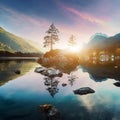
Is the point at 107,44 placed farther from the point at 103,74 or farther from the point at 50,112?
the point at 50,112

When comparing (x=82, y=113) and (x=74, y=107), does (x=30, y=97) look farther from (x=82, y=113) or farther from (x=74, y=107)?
(x=82, y=113)

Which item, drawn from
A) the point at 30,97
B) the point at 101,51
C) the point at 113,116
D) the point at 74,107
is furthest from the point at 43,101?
the point at 101,51

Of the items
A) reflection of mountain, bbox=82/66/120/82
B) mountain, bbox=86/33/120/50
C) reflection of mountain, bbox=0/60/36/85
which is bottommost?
reflection of mountain, bbox=82/66/120/82

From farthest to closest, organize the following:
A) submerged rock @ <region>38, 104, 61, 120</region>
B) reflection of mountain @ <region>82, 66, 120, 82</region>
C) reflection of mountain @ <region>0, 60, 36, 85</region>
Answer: reflection of mountain @ <region>82, 66, 120, 82</region>, reflection of mountain @ <region>0, 60, 36, 85</region>, submerged rock @ <region>38, 104, 61, 120</region>

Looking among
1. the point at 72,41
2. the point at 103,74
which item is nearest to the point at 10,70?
the point at 103,74

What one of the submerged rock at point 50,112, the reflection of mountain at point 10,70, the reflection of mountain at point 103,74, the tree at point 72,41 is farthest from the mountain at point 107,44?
the submerged rock at point 50,112

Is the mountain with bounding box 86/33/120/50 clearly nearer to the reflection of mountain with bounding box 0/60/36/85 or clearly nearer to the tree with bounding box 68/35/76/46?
the tree with bounding box 68/35/76/46

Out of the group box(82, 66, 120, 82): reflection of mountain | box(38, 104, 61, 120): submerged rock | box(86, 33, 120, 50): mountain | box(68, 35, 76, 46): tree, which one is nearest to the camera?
box(38, 104, 61, 120): submerged rock

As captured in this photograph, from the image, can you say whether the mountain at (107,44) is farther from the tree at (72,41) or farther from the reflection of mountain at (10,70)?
the reflection of mountain at (10,70)

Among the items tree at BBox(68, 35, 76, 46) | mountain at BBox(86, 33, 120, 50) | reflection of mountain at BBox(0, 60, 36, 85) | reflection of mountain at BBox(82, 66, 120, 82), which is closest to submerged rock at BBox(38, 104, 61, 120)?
reflection of mountain at BBox(0, 60, 36, 85)

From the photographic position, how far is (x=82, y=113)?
13.4 m

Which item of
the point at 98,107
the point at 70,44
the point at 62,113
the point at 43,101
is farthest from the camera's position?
the point at 70,44

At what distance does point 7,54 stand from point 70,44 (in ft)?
142

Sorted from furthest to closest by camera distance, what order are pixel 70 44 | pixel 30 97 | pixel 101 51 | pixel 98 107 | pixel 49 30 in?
pixel 70 44 < pixel 49 30 < pixel 101 51 < pixel 30 97 < pixel 98 107
